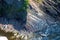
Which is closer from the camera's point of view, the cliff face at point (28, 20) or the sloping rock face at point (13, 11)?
the cliff face at point (28, 20)

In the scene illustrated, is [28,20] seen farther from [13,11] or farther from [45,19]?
[45,19]

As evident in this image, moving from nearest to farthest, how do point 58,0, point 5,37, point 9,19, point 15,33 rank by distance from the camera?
point 5,37 → point 15,33 → point 9,19 → point 58,0

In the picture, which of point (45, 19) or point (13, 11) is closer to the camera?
point (13, 11)

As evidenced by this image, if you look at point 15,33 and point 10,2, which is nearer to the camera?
point 15,33

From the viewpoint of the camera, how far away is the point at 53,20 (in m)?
12.2

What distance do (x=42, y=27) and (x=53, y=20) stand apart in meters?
1.20

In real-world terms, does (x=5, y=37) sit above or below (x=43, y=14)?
below

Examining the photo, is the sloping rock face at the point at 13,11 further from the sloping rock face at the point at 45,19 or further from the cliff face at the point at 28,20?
the sloping rock face at the point at 45,19

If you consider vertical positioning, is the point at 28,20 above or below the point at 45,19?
below

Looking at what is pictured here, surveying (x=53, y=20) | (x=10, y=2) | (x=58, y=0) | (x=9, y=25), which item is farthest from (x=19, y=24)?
(x=58, y=0)

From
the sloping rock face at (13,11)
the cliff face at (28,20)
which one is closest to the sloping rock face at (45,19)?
the cliff face at (28,20)

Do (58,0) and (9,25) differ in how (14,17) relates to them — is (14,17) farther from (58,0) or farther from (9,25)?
(58,0)

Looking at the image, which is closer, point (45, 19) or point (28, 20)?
point (28, 20)

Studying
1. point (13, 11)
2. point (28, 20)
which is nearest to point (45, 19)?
point (28, 20)
